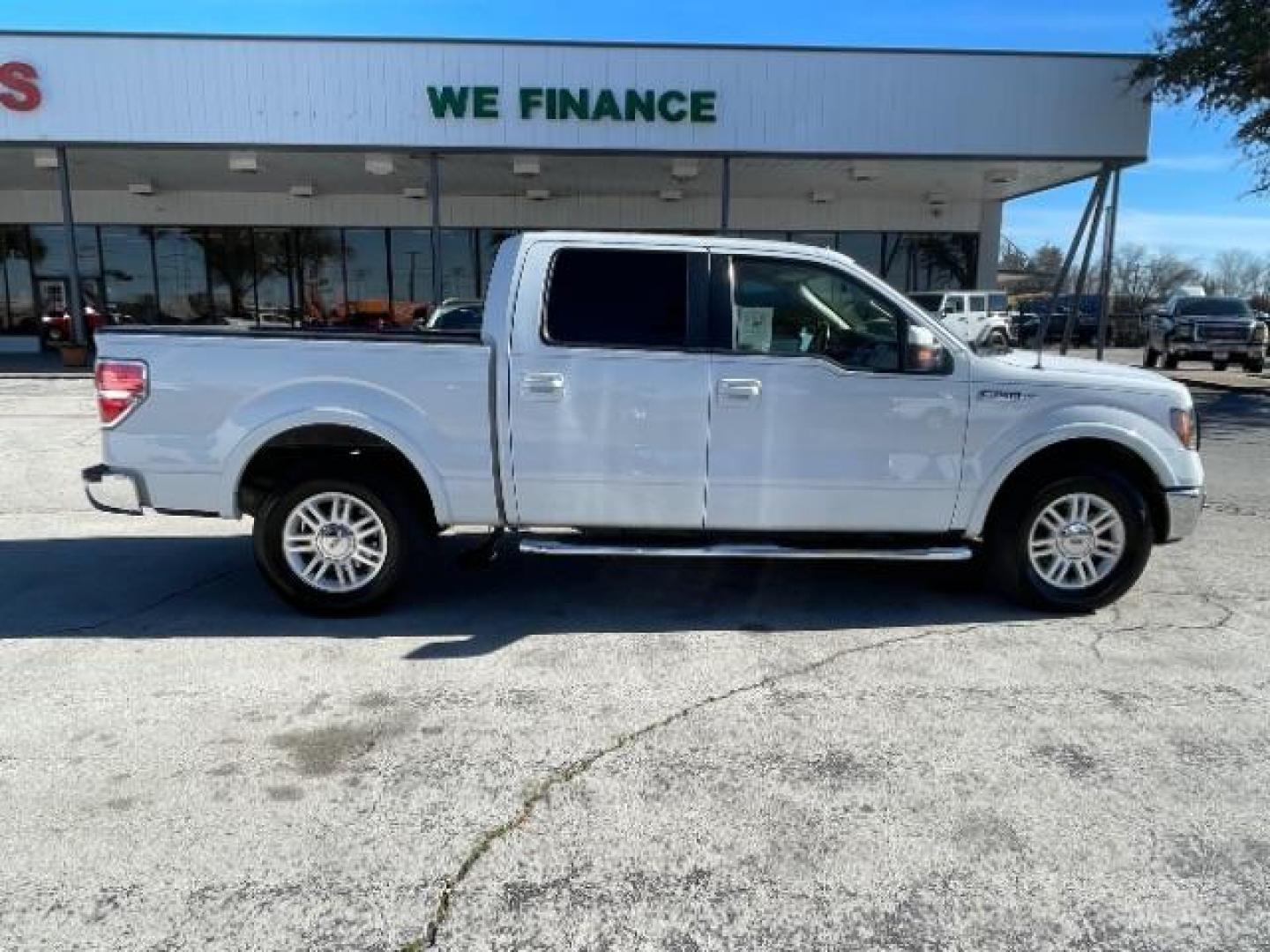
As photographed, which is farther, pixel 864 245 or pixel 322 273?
pixel 864 245

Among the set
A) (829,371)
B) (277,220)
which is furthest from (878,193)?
(829,371)

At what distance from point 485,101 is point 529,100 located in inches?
31.9

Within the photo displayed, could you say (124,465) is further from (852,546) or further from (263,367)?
(852,546)

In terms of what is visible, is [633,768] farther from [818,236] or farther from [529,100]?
[818,236]

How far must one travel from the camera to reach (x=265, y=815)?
3023 mm

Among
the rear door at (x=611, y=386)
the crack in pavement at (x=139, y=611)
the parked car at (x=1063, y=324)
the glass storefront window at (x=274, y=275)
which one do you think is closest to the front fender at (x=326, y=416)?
the rear door at (x=611, y=386)

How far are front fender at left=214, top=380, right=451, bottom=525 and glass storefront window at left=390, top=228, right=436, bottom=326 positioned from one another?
21623 mm

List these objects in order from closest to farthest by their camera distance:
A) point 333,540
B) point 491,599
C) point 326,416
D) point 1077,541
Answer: point 326,416 → point 333,540 → point 1077,541 → point 491,599

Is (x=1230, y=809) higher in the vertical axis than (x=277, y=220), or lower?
lower

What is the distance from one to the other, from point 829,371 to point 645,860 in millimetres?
2792

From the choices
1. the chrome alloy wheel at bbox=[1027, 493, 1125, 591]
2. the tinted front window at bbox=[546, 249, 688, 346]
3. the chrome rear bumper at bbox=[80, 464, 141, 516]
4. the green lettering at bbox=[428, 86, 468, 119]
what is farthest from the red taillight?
the green lettering at bbox=[428, 86, 468, 119]

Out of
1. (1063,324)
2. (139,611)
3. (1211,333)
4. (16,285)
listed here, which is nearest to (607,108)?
(139,611)

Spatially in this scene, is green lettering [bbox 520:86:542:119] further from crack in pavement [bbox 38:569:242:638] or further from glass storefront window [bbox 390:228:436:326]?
crack in pavement [bbox 38:569:242:638]

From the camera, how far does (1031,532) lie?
493 cm
